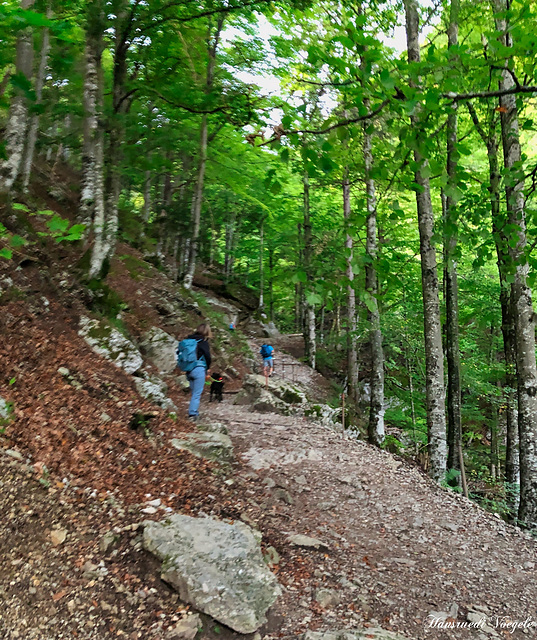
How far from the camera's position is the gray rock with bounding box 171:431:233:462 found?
A: 6.10 meters

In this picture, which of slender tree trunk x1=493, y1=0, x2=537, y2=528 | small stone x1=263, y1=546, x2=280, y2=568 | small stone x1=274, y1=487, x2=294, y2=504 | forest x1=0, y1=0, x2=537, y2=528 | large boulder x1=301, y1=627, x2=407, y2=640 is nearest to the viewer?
forest x1=0, y1=0, x2=537, y2=528

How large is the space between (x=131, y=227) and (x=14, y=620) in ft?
58.4

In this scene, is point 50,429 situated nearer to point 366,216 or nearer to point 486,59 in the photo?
point 366,216

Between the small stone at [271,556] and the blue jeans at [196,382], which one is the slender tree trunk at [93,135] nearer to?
the blue jeans at [196,382]

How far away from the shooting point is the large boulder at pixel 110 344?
7715mm

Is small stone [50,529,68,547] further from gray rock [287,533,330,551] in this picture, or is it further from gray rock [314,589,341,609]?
gray rock [287,533,330,551]

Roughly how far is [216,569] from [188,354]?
15.5ft

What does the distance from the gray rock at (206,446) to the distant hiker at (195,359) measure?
1293mm

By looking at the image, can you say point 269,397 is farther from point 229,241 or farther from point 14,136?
point 229,241

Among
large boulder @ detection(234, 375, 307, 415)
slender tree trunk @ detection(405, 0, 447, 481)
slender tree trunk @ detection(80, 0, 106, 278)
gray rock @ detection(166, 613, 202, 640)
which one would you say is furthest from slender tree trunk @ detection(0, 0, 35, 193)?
gray rock @ detection(166, 613, 202, 640)

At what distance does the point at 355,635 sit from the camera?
3.18 metres

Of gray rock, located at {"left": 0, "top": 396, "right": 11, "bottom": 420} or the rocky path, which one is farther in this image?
gray rock, located at {"left": 0, "top": 396, "right": 11, "bottom": 420}

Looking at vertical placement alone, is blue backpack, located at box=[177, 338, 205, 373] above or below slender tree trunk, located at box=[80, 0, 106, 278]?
below

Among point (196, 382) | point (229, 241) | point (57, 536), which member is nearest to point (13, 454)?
point (57, 536)
